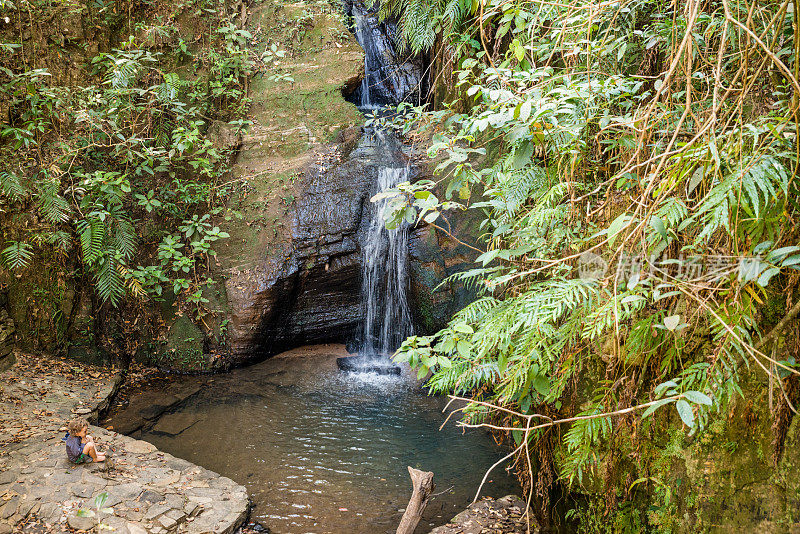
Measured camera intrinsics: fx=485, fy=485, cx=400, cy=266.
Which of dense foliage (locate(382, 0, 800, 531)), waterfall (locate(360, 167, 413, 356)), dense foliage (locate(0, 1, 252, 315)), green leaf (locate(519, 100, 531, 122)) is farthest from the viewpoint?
waterfall (locate(360, 167, 413, 356))

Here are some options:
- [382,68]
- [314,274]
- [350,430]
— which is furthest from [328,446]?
[382,68]

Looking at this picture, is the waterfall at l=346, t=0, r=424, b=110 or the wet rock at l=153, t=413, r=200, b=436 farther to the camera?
the waterfall at l=346, t=0, r=424, b=110

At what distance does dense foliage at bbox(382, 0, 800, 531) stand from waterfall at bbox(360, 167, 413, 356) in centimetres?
368

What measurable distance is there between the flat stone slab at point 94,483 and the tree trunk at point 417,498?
52.8 inches

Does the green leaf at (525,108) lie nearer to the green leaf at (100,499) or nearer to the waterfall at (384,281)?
the green leaf at (100,499)

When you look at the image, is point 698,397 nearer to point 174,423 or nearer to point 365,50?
point 174,423

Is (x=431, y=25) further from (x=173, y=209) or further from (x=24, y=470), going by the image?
(x=24, y=470)

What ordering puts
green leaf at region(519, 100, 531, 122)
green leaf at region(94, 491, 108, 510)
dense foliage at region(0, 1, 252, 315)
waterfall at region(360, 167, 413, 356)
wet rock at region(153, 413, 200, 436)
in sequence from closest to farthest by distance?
green leaf at region(519, 100, 531, 122), green leaf at region(94, 491, 108, 510), wet rock at region(153, 413, 200, 436), dense foliage at region(0, 1, 252, 315), waterfall at region(360, 167, 413, 356)

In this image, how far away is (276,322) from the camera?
7004mm

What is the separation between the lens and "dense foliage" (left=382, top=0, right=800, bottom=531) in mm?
1830

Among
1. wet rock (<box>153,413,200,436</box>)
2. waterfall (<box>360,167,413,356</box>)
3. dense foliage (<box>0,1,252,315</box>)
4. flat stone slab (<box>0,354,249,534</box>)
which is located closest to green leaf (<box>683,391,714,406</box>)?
flat stone slab (<box>0,354,249,534</box>)

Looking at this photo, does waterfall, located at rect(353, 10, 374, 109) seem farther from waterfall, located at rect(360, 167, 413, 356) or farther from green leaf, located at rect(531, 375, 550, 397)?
green leaf, located at rect(531, 375, 550, 397)

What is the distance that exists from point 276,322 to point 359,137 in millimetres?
3116

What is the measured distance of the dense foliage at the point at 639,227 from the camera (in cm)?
183
